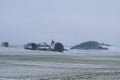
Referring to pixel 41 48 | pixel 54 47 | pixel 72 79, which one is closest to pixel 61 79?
pixel 72 79

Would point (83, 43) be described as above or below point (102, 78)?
above

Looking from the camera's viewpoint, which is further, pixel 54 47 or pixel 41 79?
pixel 54 47

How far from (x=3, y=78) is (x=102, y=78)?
18.1 ft

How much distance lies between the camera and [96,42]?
141500mm

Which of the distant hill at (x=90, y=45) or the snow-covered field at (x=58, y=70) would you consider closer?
the snow-covered field at (x=58, y=70)

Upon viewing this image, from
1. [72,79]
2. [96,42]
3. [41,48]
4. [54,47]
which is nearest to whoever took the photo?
[72,79]

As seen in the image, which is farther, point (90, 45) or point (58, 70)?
point (90, 45)

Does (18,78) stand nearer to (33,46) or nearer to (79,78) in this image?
(79,78)

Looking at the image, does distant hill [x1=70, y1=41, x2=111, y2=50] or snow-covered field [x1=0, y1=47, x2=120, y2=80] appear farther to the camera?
distant hill [x1=70, y1=41, x2=111, y2=50]

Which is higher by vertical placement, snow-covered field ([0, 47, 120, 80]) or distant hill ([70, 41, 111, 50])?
distant hill ([70, 41, 111, 50])

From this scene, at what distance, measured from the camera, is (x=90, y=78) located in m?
22.1

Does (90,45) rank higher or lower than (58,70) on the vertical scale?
higher

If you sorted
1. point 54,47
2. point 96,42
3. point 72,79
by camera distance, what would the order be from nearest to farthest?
1. point 72,79
2. point 54,47
3. point 96,42

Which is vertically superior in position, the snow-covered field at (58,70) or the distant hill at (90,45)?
the distant hill at (90,45)
